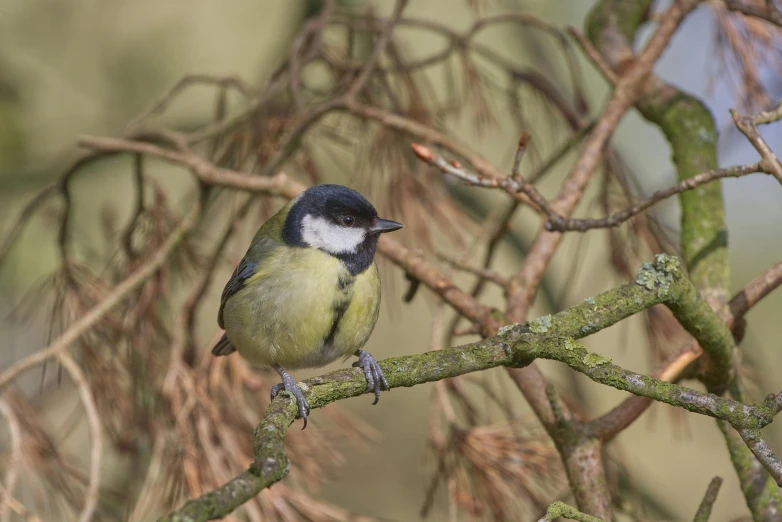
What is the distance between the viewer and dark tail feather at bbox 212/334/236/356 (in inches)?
95.1

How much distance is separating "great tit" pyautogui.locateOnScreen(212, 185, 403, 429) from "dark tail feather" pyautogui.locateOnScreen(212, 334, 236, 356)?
0.12 meters

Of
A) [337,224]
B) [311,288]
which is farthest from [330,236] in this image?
[311,288]

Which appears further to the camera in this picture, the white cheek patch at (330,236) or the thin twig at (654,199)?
the white cheek patch at (330,236)

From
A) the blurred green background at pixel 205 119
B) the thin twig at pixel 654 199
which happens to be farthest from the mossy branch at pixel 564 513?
the blurred green background at pixel 205 119

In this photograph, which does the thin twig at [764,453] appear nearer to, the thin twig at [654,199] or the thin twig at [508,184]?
the thin twig at [654,199]

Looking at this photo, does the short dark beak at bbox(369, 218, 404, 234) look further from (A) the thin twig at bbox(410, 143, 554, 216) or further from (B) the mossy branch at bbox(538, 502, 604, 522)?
(B) the mossy branch at bbox(538, 502, 604, 522)

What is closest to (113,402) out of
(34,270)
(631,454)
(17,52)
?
(34,270)

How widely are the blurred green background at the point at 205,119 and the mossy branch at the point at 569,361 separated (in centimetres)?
166

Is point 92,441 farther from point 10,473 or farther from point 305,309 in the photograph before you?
point 305,309

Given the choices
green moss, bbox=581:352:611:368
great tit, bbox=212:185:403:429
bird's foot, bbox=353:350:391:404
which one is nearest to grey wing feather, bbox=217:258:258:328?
great tit, bbox=212:185:403:429

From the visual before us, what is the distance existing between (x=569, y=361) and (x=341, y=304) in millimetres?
802

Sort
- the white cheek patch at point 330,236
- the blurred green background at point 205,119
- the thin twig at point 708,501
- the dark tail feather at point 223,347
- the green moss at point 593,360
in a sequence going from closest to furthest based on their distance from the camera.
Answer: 1. the green moss at point 593,360
2. the thin twig at point 708,501
3. the white cheek patch at point 330,236
4. the dark tail feather at point 223,347
5. the blurred green background at point 205,119

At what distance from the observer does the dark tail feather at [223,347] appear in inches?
95.1

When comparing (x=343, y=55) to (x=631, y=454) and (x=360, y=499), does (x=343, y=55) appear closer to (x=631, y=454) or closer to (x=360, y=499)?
(x=360, y=499)
